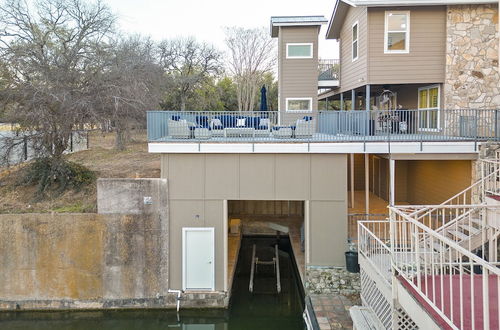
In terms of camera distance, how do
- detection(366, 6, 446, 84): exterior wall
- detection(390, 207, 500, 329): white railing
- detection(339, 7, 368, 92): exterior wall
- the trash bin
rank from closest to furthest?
detection(390, 207, 500, 329): white railing
the trash bin
detection(366, 6, 446, 84): exterior wall
detection(339, 7, 368, 92): exterior wall

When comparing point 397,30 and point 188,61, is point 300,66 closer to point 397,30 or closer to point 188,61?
point 397,30

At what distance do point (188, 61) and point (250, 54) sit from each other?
591 centimetres

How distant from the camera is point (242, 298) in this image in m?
11.3

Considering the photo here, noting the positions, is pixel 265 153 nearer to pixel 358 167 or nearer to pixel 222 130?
pixel 222 130

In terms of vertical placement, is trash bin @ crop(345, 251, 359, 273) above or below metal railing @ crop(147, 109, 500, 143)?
below

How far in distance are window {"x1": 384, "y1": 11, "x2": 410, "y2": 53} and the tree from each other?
9.42 metres

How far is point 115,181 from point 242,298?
191 inches

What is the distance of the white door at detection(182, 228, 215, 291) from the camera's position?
1040 cm

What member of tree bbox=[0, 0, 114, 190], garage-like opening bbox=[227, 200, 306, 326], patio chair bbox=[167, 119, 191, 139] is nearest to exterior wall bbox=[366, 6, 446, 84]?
garage-like opening bbox=[227, 200, 306, 326]

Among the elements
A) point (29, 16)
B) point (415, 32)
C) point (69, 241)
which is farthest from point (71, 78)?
point (415, 32)

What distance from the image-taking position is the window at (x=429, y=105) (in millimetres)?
12789

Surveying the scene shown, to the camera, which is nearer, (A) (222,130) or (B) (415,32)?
(A) (222,130)

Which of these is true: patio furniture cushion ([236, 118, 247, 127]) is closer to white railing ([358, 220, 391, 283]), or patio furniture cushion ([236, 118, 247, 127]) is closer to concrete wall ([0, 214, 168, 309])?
concrete wall ([0, 214, 168, 309])

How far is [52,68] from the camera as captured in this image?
41.3 ft
